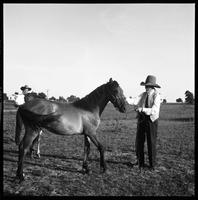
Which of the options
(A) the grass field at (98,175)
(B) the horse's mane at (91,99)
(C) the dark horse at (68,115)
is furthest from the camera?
(B) the horse's mane at (91,99)

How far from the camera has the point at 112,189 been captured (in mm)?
4539

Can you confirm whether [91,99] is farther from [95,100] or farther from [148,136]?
[148,136]

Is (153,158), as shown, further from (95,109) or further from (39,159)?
(39,159)

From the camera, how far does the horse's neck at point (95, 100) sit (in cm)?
567

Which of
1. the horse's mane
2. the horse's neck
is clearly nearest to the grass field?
the horse's neck

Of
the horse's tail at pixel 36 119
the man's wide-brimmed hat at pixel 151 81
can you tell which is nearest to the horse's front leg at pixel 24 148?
the horse's tail at pixel 36 119

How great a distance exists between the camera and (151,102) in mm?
5973

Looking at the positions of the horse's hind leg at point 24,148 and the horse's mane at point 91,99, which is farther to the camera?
the horse's mane at point 91,99

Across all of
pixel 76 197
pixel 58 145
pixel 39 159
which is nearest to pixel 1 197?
pixel 76 197

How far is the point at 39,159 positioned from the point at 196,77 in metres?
5.53

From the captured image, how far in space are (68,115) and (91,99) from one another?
32.3 inches

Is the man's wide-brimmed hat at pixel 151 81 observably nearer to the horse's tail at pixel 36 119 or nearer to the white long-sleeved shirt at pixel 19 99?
the horse's tail at pixel 36 119

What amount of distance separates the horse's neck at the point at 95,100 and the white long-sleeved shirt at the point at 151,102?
0.87 metres

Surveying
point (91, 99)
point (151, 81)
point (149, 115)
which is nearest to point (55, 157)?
point (91, 99)
